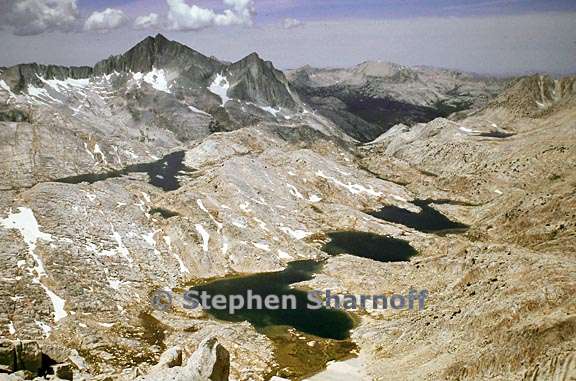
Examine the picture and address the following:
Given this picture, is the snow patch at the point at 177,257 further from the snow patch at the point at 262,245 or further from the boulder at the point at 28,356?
the boulder at the point at 28,356

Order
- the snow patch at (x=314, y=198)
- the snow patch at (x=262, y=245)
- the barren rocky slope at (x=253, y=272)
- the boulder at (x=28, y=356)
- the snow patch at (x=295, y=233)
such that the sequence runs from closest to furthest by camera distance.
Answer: the boulder at (x=28, y=356)
the barren rocky slope at (x=253, y=272)
the snow patch at (x=262, y=245)
the snow patch at (x=295, y=233)
the snow patch at (x=314, y=198)

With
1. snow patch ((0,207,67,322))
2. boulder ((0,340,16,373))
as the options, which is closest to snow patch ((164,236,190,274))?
snow patch ((0,207,67,322))

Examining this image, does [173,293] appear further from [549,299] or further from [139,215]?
[549,299]

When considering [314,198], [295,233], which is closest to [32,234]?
[295,233]

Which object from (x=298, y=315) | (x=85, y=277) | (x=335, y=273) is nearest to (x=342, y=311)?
(x=298, y=315)

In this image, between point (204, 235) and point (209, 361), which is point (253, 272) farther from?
point (209, 361)

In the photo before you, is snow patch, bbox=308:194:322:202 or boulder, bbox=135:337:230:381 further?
snow patch, bbox=308:194:322:202

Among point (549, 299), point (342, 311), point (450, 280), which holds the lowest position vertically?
point (342, 311)

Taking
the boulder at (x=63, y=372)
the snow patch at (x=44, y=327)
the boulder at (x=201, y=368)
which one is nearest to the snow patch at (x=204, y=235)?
the snow patch at (x=44, y=327)

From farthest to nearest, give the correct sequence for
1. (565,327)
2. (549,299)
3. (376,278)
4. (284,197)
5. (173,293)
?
(284,197)
(376,278)
(173,293)
(549,299)
(565,327)

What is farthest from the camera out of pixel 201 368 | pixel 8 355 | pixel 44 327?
pixel 44 327

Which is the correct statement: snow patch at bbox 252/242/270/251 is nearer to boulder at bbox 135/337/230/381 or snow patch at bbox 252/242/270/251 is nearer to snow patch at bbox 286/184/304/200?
snow patch at bbox 286/184/304/200
